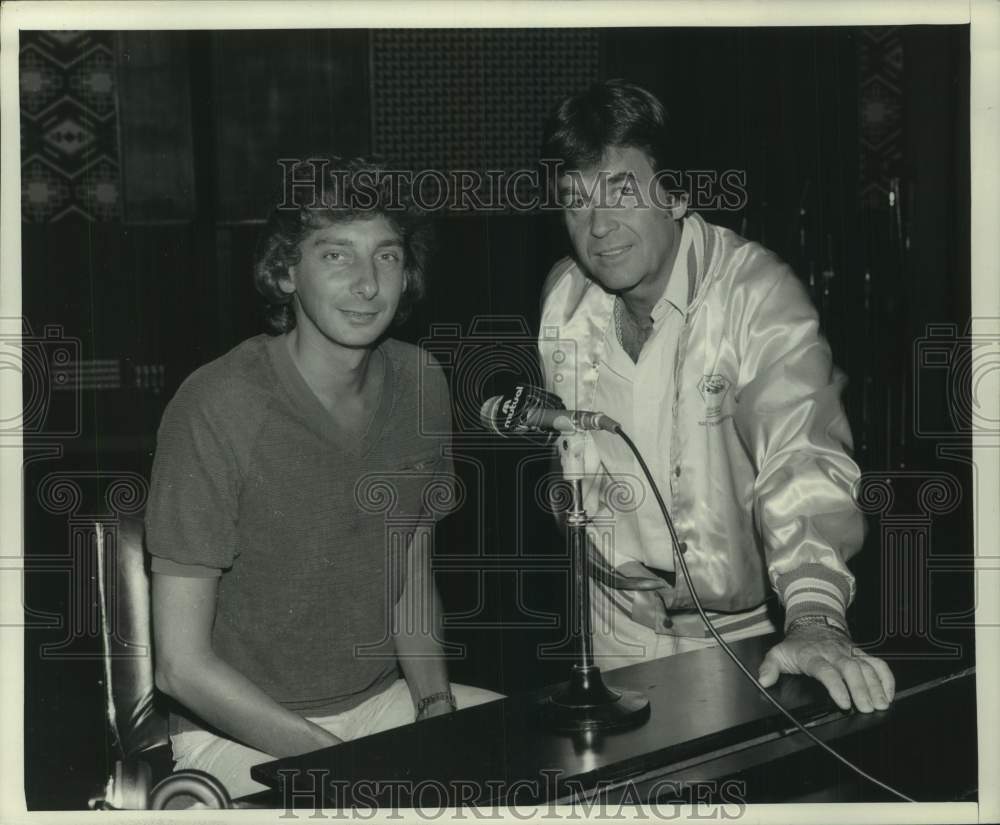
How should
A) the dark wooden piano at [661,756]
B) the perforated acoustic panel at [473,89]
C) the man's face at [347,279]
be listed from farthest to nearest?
the perforated acoustic panel at [473,89] < the man's face at [347,279] < the dark wooden piano at [661,756]

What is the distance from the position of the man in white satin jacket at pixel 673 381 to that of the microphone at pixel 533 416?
0.34 meters

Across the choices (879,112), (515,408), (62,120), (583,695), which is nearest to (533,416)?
(515,408)

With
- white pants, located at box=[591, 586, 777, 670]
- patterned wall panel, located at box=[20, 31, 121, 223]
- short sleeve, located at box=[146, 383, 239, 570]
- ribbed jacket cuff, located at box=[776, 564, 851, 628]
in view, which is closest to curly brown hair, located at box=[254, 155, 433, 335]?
short sleeve, located at box=[146, 383, 239, 570]

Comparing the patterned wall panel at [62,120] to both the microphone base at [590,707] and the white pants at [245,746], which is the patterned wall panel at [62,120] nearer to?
the white pants at [245,746]

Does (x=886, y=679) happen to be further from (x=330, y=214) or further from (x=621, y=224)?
(x=330, y=214)

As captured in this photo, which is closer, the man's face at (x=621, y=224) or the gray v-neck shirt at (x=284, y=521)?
the gray v-neck shirt at (x=284, y=521)

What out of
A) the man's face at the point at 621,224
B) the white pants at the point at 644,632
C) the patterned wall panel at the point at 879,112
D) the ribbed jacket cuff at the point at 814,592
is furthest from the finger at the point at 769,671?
the patterned wall panel at the point at 879,112

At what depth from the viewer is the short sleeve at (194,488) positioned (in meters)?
1.53

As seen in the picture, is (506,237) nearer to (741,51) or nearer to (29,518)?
(741,51)

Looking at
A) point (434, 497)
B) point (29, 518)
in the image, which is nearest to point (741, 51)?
point (434, 497)

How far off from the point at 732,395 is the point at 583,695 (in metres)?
0.63

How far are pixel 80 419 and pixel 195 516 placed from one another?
11.2 inches

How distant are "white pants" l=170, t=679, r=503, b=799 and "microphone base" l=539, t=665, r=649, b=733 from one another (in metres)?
0.25

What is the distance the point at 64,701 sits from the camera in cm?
166
